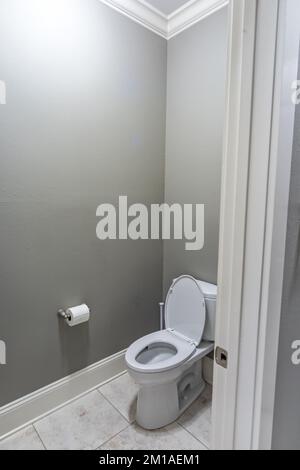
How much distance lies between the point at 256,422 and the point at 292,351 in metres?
0.24

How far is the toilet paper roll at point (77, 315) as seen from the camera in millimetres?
1629

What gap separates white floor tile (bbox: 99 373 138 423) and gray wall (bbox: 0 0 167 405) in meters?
0.22

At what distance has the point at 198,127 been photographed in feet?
6.17

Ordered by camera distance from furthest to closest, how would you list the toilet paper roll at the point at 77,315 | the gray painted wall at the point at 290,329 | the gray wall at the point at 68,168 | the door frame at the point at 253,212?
the toilet paper roll at the point at 77,315 < the gray wall at the point at 68,168 < the gray painted wall at the point at 290,329 < the door frame at the point at 253,212

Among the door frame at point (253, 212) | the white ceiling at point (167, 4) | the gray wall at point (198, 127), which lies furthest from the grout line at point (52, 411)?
the white ceiling at point (167, 4)

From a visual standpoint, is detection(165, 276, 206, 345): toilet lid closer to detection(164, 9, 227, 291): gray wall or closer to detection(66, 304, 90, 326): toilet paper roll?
detection(164, 9, 227, 291): gray wall

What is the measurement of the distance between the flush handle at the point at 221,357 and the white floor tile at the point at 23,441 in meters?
1.31

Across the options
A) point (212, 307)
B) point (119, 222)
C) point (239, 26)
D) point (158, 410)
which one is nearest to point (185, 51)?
point (119, 222)

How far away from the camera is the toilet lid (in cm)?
177

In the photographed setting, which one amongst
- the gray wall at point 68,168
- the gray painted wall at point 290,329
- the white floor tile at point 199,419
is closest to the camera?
the gray painted wall at point 290,329

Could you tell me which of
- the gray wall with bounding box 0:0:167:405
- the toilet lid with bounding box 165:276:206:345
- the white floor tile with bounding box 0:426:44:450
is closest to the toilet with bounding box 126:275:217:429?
the toilet lid with bounding box 165:276:206:345

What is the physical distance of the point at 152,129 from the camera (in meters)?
2.00

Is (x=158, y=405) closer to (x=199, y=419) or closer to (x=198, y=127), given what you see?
(x=199, y=419)

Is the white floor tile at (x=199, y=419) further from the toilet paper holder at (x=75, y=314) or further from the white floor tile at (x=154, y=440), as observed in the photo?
the toilet paper holder at (x=75, y=314)
